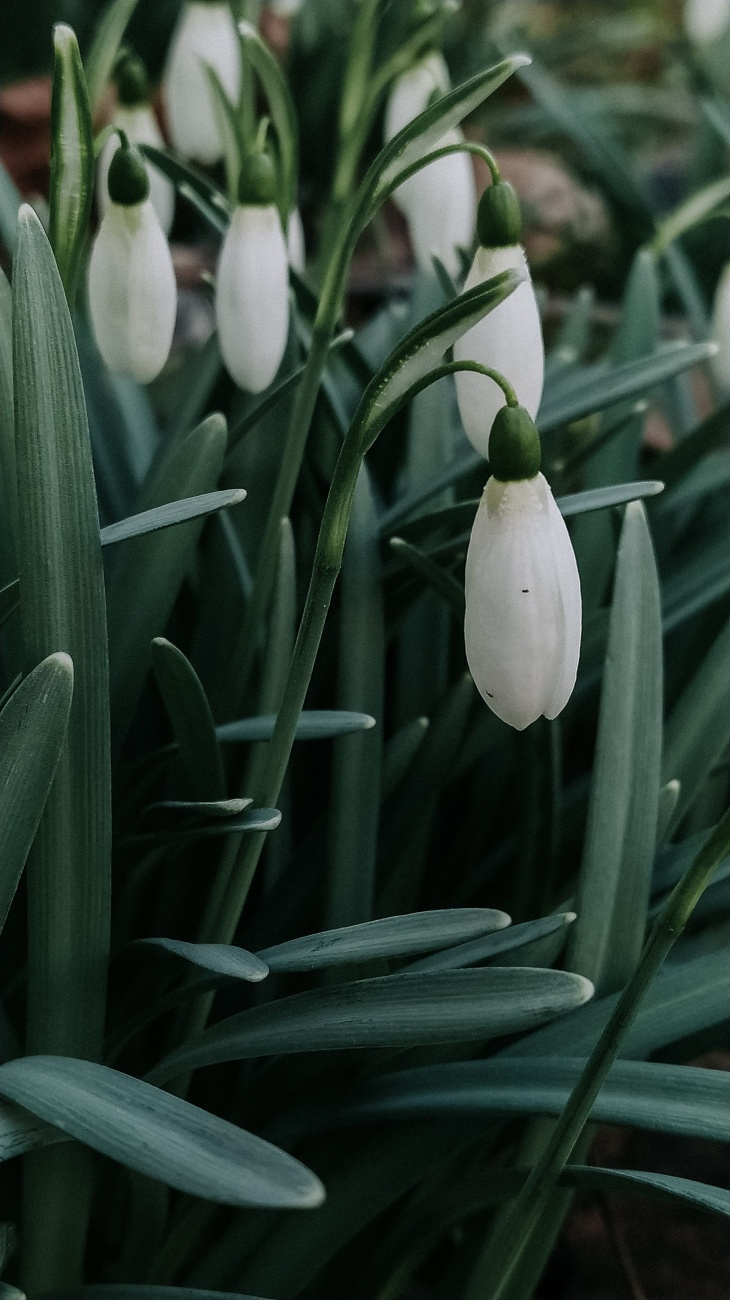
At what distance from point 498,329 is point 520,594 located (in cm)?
17

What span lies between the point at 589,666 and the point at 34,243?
1.68ft

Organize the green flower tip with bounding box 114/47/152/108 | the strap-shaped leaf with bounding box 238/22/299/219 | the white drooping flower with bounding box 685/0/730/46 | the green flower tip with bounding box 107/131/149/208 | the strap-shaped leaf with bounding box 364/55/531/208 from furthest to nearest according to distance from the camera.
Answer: the white drooping flower with bounding box 685/0/730/46
the green flower tip with bounding box 114/47/152/108
the strap-shaped leaf with bounding box 238/22/299/219
the green flower tip with bounding box 107/131/149/208
the strap-shaped leaf with bounding box 364/55/531/208

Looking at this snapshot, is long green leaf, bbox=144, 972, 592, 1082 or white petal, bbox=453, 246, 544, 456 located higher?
white petal, bbox=453, 246, 544, 456

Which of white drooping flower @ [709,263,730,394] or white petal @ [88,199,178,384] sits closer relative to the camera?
white petal @ [88,199,178,384]

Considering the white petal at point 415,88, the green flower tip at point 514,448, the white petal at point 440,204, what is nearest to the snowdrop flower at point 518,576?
the green flower tip at point 514,448

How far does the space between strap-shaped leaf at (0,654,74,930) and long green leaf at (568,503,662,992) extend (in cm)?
30

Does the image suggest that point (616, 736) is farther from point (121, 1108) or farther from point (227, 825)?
point (121, 1108)

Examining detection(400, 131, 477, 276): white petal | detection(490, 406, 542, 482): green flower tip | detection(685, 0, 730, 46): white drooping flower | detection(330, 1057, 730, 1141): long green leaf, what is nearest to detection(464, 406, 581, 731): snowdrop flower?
detection(490, 406, 542, 482): green flower tip

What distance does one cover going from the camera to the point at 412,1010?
574 mm

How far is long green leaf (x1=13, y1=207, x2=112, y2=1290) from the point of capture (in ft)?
1.94

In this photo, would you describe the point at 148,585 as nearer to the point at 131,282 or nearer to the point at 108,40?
the point at 131,282

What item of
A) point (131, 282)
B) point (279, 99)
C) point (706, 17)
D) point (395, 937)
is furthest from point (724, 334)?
point (706, 17)

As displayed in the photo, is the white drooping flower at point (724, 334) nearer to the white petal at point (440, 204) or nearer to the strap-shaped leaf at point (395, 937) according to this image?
the white petal at point (440, 204)

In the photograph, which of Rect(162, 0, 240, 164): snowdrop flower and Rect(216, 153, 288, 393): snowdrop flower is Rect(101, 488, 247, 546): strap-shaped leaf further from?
Rect(162, 0, 240, 164): snowdrop flower
